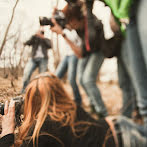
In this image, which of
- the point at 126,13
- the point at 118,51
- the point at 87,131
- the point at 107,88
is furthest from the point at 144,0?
the point at 87,131

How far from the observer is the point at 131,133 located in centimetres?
53

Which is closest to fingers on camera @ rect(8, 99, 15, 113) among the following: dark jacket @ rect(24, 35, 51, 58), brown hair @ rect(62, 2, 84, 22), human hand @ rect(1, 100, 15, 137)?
human hand @ rect(1, 100, 15, 137)

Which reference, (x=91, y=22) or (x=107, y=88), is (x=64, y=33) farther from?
(x=107, y=88)

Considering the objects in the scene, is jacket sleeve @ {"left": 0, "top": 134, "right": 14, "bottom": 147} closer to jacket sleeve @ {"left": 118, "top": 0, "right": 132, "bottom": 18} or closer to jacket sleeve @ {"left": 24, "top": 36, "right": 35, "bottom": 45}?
jacket sleeve @ {"left": 24, "top": 36, "right": 35, "bottom": 45}

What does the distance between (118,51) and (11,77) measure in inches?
13.1

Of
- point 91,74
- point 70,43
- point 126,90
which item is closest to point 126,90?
point 126,90

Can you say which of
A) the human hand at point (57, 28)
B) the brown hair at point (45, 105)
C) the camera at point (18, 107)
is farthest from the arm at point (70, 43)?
the camera at point (18, 107)

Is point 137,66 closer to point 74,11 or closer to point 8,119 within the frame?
point 74,11

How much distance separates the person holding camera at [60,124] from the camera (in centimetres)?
48

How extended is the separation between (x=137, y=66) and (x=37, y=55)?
0.99 ft

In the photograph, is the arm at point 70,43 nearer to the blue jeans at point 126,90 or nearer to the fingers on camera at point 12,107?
the blue jeans at point 126,90

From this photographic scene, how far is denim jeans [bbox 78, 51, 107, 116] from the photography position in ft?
1.79

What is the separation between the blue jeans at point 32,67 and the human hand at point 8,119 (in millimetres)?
58

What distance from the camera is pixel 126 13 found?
495 millimetres
